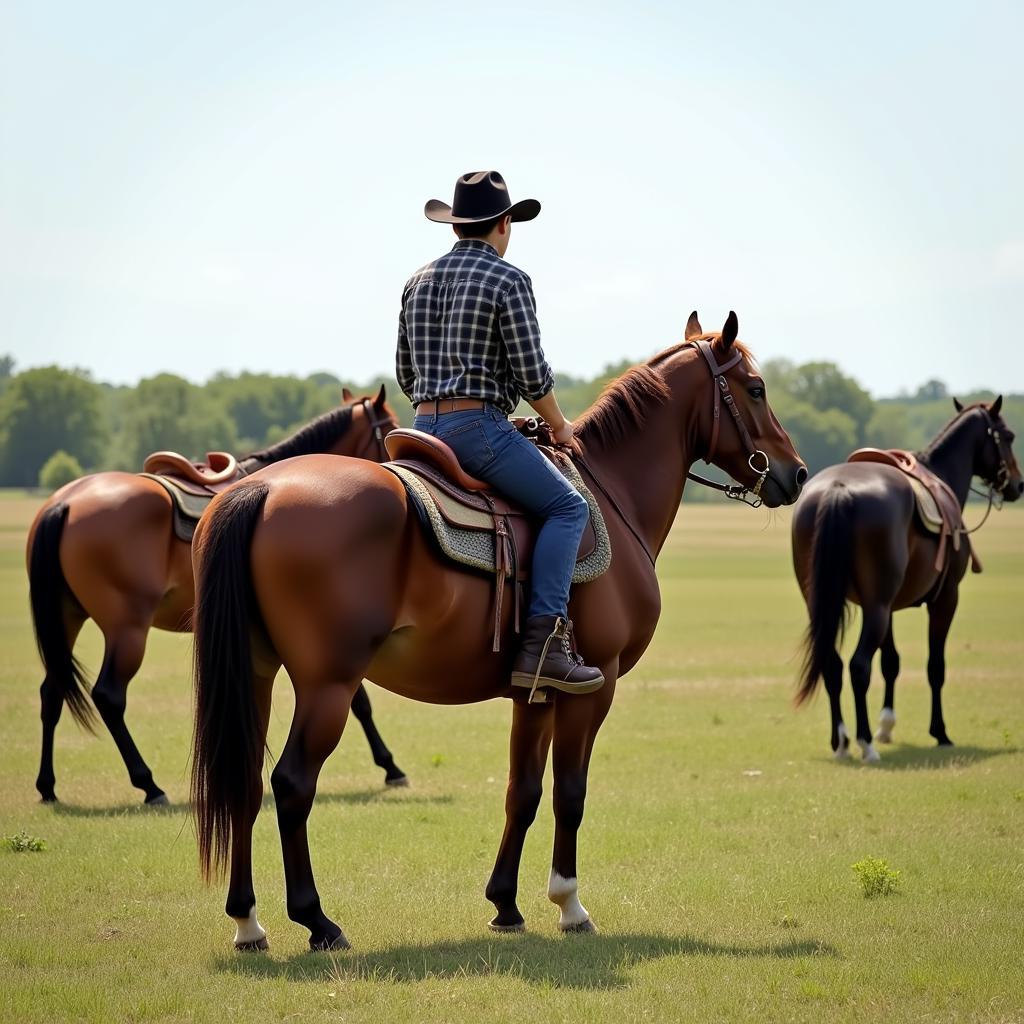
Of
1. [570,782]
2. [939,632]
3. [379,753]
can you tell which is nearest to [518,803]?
[570,782]

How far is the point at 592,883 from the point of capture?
8.02 metres

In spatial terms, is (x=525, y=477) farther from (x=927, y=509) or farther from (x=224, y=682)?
(x=927, y=509)

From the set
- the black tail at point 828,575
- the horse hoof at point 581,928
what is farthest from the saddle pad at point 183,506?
the black tail at point 828,575

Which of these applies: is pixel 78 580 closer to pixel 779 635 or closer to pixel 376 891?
pixel 376 891

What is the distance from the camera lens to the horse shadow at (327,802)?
33.2 ft

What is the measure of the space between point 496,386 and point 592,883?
310 centimetres

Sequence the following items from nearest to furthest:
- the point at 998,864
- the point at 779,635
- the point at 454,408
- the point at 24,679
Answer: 1. the point at 454,408
2. the point at 998,864
3. the point at 24,679
4. the point at 779,635

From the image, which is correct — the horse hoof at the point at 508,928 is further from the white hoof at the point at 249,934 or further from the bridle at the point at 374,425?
the bridle at the point at 374,425

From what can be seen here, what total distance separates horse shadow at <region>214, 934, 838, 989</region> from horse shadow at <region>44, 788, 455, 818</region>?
3729mm

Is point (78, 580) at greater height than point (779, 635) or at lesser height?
greater

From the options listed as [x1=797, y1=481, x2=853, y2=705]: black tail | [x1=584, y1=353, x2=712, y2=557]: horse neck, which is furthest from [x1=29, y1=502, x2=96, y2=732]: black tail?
[x1=797, y1=481, x2=853, y2=705]: black tail

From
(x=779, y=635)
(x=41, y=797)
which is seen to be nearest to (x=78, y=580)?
(x=41, y=797)

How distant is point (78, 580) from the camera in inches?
418

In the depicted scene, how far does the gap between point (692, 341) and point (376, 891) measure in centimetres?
359
